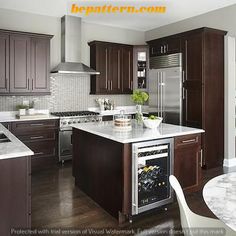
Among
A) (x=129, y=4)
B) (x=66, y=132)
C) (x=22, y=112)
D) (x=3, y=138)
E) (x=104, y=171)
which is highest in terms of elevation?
(x=129, y=4)

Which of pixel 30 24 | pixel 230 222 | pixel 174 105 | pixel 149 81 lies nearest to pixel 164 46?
pixel 149 81

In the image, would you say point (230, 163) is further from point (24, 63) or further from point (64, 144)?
point (24, 63)

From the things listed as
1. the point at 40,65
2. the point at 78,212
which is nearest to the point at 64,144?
the point at 40,65

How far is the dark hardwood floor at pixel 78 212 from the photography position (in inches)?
111

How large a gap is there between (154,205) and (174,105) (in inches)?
109

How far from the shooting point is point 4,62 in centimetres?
472

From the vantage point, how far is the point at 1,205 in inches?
83.7

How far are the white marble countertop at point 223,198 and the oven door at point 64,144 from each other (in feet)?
12.5

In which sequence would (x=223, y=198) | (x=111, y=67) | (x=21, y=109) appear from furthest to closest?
(x=111, y=67)
(x=21, y=109)
(x=223, y=198)

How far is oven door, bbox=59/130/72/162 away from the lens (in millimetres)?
5156

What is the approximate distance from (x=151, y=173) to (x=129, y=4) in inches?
130

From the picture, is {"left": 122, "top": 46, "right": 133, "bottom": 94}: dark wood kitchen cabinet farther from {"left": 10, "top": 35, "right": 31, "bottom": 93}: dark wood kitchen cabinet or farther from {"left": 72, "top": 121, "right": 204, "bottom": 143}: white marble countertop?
{"left": 72, "top": 121, "right": 204, "bottom": 143}: white marble countertop

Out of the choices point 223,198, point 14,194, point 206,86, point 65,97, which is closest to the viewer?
point 223,198

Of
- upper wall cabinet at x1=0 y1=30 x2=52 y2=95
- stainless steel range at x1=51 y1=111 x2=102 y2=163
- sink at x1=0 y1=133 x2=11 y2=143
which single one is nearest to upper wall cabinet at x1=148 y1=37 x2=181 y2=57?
stainless steel range at x1=51 y1=111 x2=102 y2=163
